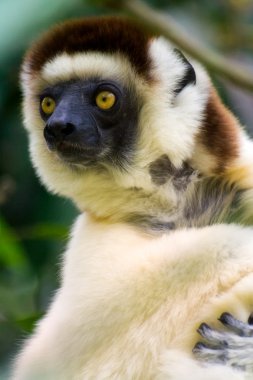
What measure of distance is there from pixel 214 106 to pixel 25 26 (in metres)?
1.66

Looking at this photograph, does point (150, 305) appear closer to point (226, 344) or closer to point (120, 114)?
point (226, 344)

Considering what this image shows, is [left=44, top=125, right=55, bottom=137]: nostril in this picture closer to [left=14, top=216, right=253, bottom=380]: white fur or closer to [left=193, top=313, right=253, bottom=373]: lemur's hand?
[left=14, top=216, right=253, bottom=380]: white fur

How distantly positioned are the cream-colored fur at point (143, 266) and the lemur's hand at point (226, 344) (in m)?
0.03

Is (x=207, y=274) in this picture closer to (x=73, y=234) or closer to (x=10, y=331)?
(x=73, y=234)

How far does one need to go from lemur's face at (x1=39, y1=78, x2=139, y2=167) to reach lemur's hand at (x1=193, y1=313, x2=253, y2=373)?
749 millimetres

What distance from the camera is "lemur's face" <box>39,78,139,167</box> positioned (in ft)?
7.33

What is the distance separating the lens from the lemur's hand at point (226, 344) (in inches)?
71.7

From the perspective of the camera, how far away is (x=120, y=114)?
7.75 ft

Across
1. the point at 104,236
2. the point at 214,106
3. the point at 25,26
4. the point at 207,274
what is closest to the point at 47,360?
the point at 104,236

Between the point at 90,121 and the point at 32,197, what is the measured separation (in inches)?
50.7

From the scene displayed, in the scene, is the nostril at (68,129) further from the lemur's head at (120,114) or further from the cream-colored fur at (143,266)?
the cream-colored fur at (143,266)

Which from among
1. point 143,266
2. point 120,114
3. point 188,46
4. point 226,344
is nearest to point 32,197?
point 120,114

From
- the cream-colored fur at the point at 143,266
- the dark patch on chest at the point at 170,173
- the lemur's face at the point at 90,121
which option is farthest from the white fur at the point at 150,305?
the lemur's face at the point at 90,121

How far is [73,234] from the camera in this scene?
2363 millimetres
